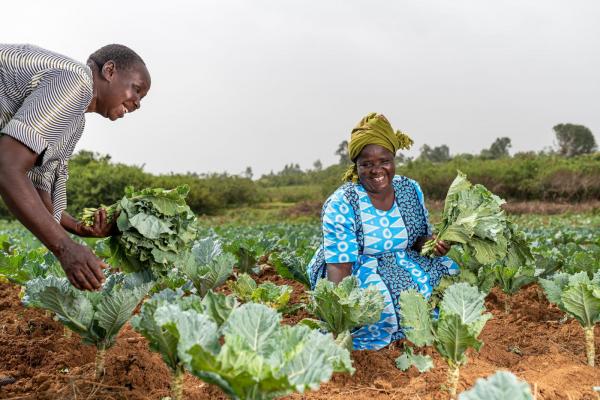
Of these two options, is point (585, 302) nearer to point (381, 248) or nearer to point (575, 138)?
point (381, 248)

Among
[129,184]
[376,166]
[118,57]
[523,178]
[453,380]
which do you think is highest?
[129,184]

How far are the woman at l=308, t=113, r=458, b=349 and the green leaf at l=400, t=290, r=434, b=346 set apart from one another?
0.71m

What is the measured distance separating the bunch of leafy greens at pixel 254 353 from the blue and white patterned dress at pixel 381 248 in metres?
1.59

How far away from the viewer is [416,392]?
2.71 meters

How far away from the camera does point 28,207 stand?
238 centimetres

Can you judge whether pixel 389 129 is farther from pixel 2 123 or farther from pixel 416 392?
pixel 2 123

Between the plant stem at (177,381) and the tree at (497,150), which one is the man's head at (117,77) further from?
the tree at (497,150)

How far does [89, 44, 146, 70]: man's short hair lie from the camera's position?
2.86 m

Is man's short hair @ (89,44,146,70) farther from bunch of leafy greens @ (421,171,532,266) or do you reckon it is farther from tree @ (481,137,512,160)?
tree @ (481,137,512,160)

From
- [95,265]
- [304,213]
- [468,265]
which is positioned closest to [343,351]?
[95,265]

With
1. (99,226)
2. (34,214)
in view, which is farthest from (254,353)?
(99,226)

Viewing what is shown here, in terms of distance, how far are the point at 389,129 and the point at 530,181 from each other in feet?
94.0

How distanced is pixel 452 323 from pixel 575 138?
2101 inches

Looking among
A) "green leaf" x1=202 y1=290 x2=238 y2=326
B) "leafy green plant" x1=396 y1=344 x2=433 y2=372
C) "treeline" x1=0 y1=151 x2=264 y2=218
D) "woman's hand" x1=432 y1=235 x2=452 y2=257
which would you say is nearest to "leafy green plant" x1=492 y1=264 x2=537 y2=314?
"woman's hand" x1=432 y1=235 x2=452 y2=257
